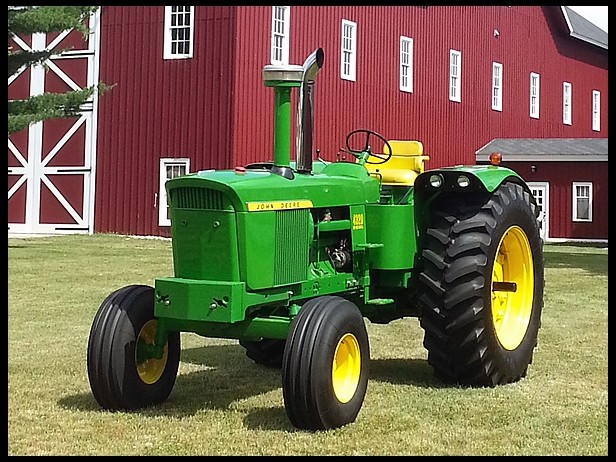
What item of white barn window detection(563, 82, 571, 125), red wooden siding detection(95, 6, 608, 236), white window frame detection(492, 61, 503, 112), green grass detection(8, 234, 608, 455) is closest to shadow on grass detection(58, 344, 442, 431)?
green grass detection(8, 234, 608, 455)

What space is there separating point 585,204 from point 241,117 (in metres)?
11.8

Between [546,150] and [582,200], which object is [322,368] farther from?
[546,150]

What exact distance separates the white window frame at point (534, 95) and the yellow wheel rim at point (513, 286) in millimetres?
28758

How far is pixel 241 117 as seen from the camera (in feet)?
76.0

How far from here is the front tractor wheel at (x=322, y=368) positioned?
5684 millimetres

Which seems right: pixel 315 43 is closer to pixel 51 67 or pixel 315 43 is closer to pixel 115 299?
pixel 51 67

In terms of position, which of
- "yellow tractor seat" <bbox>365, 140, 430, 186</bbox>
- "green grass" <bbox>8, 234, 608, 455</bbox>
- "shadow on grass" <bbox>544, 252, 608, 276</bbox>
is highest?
"yellow tractor seat" <bbox>365, 140, 430, 186</bbox>

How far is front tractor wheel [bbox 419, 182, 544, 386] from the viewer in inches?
273

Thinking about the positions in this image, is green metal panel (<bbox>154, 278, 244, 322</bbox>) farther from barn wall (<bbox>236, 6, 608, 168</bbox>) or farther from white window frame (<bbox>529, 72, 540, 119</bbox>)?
white window frame (<bbox>529, 72, 540, 119</bbox>)

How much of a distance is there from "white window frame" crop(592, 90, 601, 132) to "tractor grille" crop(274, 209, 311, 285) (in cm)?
3647

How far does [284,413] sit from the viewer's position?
6227 millimetres

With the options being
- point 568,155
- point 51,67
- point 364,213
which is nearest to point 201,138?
point 51,67

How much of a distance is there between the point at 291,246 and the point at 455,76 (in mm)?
25199

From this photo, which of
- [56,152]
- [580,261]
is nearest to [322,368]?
[580,261]
